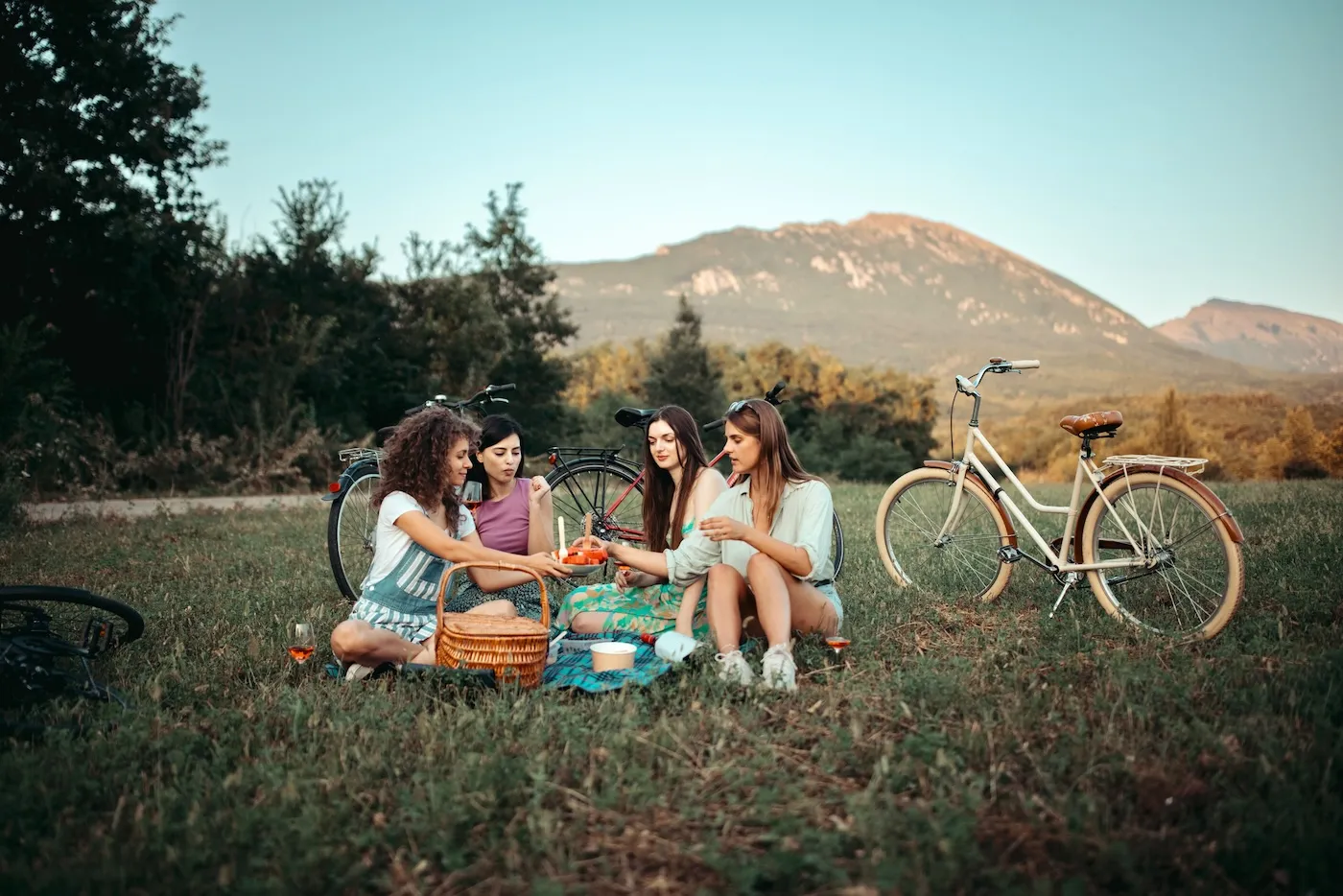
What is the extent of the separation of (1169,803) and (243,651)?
4001mm

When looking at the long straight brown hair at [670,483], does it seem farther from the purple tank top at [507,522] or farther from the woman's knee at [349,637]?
the woman's knee at [349,637]

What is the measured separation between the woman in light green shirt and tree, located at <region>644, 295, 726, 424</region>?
2157 cm

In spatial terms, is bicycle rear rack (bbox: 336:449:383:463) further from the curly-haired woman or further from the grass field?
the grass field

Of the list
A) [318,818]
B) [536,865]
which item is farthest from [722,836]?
[318,818]

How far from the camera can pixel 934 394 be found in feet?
101

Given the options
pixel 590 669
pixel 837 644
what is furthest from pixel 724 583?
pixel 590 669

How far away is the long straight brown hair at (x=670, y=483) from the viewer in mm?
4758

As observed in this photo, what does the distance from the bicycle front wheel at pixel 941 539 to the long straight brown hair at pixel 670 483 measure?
4.82 ft

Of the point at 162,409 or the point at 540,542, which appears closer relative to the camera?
the point at 540,542

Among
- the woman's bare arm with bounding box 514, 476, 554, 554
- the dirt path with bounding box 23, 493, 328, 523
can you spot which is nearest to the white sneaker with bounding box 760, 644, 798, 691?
the woman's bare arm with bounding box 514, 476, 554, 554

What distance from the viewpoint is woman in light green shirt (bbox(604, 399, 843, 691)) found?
403 centimetres

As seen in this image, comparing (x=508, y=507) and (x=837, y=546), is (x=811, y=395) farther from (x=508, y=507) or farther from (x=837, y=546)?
(x=508, y=507)

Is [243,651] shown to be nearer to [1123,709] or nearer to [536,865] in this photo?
[536,865]

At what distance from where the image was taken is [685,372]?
27328mm
